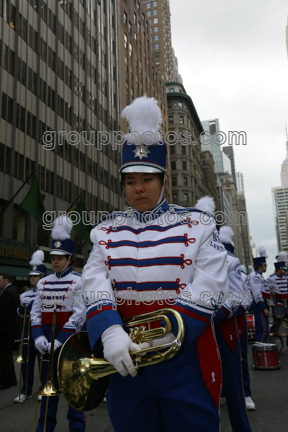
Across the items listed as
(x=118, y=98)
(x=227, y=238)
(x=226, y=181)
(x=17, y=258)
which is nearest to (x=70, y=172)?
(x=17, y=258)

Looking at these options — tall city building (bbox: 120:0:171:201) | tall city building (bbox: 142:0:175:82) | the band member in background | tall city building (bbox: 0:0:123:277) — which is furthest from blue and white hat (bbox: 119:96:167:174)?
tall city building (bbox: 142:0:175:82)

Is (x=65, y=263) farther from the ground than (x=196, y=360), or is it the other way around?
(x=65, y=263)

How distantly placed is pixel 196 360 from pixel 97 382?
1.97 feet

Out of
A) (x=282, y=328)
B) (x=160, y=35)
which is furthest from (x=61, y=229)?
(x=160, y=35)

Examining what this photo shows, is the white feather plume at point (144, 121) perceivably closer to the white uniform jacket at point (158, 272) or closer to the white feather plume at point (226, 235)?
the white uniform jacket at point (158, 272)

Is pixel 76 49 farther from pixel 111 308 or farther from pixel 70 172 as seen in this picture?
pixel 111 308

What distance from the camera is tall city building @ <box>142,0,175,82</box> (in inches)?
3474

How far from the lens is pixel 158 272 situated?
2426mm

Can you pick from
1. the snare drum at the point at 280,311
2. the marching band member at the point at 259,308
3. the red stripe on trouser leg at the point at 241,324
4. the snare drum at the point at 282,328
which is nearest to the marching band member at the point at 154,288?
the red stripe on trouser leg at the point at 241,324

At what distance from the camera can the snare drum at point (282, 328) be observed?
11.1 m

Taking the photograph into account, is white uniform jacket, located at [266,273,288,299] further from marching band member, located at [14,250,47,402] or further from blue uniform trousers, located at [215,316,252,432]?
blue uniform trousers, located at [215,316,252,432]

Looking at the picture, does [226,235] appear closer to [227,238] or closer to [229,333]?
[227,238]

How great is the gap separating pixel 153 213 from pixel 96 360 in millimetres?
1031

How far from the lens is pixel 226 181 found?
169m
